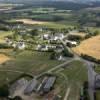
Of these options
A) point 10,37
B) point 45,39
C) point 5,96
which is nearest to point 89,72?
point 5,96

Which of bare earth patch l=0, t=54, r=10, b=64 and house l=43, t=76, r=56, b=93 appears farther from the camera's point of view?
bare earth patch l=0, t=54, r=10, b=64

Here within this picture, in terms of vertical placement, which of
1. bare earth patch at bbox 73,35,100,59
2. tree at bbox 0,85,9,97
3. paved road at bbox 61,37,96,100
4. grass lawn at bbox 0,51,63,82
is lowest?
bare earth patch at bbox 73,35,100,59

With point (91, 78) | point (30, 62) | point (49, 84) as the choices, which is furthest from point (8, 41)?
point (49, 84)

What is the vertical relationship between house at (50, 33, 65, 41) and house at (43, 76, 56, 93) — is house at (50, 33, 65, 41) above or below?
below

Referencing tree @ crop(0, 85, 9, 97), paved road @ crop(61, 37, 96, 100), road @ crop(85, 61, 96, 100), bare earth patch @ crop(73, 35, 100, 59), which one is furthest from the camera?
bare earth patch @ crop(73, 35, 100, 59)

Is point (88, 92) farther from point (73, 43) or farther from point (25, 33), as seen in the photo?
point (25, 33)

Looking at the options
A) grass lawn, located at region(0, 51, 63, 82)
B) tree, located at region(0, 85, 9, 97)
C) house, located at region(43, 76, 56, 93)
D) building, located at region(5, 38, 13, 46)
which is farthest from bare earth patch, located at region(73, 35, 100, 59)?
tree, located at region(0, 85, 9, 97)

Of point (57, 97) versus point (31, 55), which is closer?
point (57, 97)

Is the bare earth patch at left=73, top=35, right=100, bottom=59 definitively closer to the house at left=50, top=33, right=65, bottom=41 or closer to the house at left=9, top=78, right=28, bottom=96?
the house at left=50, top=33, right=65, bottom=41
